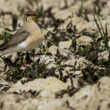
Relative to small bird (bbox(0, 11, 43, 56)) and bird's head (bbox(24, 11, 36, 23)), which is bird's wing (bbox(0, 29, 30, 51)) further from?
bird's head (bbox(24, 11, 36, 23))

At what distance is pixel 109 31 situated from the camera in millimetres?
6906

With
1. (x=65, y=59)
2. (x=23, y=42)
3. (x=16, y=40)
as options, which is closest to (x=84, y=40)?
(x=65, y=59)

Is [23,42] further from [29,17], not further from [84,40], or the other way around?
[84,40]

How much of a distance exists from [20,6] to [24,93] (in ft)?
19.8

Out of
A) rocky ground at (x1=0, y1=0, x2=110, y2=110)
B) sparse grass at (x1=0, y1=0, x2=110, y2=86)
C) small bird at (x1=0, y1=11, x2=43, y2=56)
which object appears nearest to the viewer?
rocky ground at (x1=0, y1=0, x2=110, y2=110)

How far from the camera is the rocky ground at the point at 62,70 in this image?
406 centimetres

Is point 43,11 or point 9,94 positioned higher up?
point 43,11

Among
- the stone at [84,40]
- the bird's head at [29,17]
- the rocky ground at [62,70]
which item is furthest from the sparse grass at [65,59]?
the bird's head at [29,17]

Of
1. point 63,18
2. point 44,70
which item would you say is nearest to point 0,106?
point 44,70

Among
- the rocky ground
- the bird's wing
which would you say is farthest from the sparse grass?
the bird's wing

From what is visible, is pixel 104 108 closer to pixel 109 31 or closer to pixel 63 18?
pixel 109 31

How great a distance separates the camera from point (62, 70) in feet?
17.2

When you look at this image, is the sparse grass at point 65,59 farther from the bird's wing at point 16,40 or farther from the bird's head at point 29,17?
the bird's head at point 29,17

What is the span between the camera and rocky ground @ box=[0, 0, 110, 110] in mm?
4062
